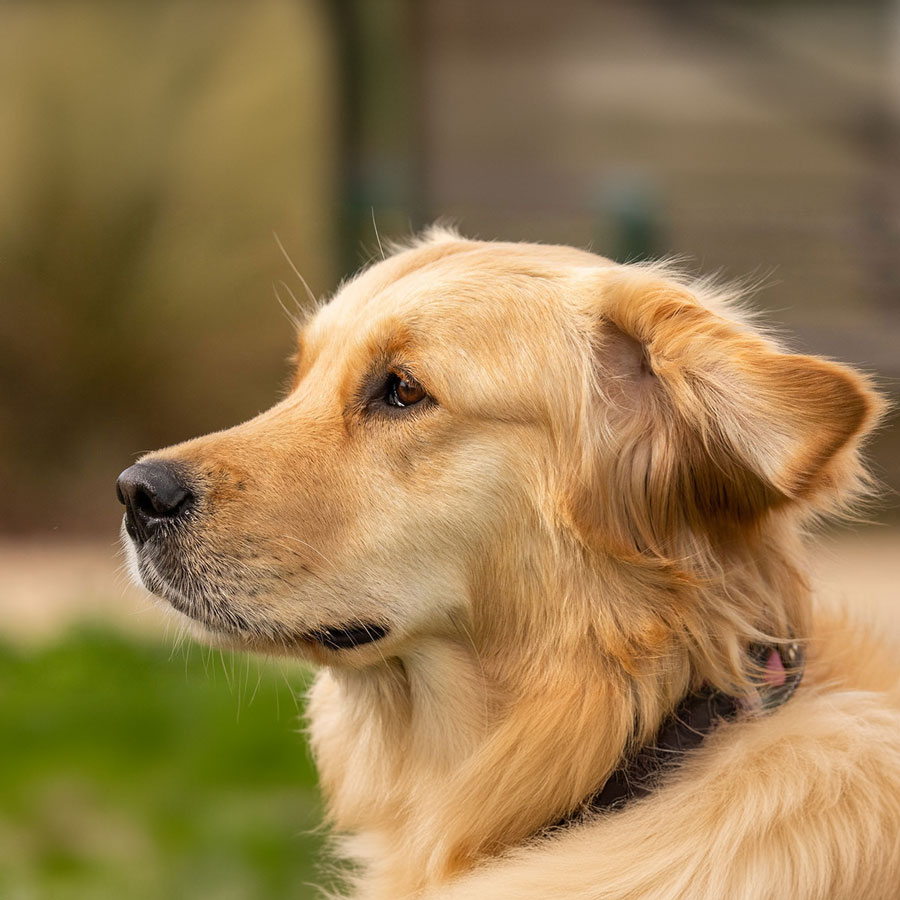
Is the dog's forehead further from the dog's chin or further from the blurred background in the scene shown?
the blurred background

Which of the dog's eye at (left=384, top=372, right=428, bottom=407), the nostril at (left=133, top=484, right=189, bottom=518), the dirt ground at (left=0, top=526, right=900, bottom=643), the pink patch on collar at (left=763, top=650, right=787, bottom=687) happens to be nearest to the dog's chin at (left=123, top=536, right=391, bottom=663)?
the nostril at (left=133, top=484, right=189, bottom=518)

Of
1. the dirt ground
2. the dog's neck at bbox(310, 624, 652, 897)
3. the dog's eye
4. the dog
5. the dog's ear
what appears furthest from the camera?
the dirt ground

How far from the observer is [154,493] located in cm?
281

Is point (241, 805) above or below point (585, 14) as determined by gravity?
below

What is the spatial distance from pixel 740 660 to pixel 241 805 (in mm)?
2929

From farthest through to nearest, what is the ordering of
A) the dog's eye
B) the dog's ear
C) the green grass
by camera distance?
1. the green grass
2. the dog's eye
3. the dog's ear

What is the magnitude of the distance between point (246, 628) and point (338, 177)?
25.0 feet

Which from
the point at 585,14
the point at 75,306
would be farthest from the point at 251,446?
the point at 585,14

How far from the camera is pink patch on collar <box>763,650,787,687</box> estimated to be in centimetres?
282

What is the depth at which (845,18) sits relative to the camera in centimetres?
1138

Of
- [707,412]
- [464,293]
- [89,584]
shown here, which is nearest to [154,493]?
[464,293]

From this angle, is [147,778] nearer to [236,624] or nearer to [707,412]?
[236,624]

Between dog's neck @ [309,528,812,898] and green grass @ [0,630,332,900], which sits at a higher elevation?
dog's neck @ [309,528,812,898]

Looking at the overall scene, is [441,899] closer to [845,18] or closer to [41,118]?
[41,118]
